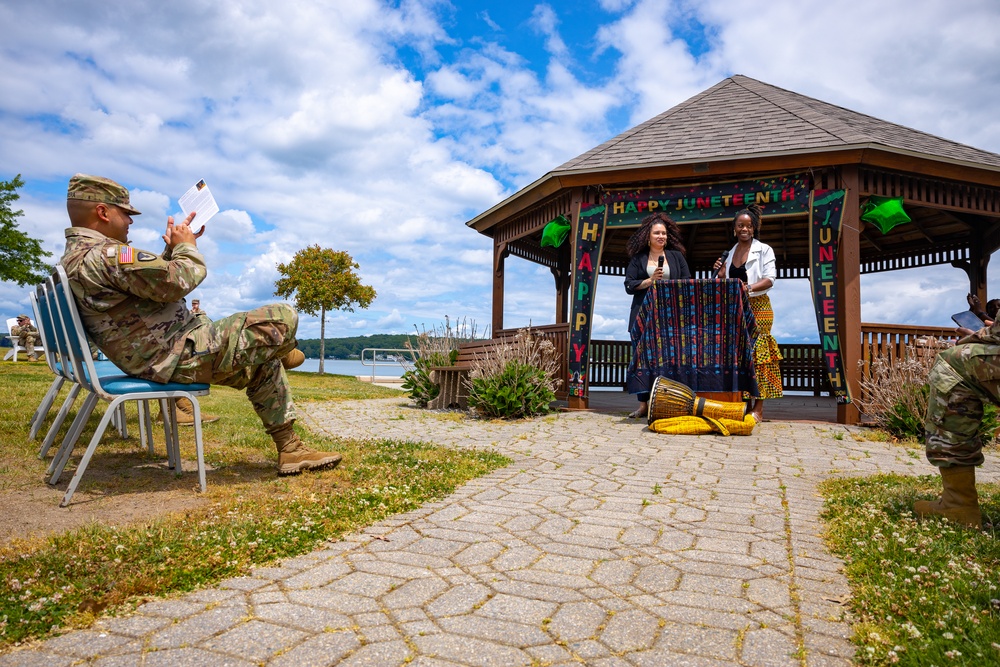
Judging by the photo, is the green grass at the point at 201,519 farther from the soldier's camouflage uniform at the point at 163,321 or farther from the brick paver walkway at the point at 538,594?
the soldier's camouflage uniform at the point at 163,321

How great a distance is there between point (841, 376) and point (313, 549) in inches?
294

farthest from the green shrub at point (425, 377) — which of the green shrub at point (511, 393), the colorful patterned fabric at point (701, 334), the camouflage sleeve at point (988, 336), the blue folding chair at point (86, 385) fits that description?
the camouflage sleeve at point (988, 336)

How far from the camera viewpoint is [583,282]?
9.39 metres

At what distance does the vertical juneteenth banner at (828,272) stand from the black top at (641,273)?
177cm

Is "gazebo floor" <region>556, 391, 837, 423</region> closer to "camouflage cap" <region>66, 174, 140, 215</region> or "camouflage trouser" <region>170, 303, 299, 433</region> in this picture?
"camouflage trouser" <region>170, 303, 299, 433</region>

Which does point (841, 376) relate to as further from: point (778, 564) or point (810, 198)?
point (778, 564)

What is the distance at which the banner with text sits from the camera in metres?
8.50

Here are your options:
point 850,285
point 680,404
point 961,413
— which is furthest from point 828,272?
point 961,413

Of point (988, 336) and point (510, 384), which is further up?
point (988, 336)

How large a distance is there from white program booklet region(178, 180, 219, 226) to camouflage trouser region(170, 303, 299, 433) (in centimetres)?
60

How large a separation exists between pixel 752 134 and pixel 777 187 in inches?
40.6

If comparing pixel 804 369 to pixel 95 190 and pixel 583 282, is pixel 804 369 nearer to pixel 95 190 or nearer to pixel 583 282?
pixel 583 282

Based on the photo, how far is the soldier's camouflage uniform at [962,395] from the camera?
288cm

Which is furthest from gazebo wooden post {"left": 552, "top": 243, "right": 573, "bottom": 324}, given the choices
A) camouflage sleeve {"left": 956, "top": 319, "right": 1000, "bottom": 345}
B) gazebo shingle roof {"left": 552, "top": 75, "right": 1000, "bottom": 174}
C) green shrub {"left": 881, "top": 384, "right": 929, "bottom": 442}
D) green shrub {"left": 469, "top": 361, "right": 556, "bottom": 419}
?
camouflage sleeve {"left": 956, "top": 319, "right": 1000, "bottom": 345}
